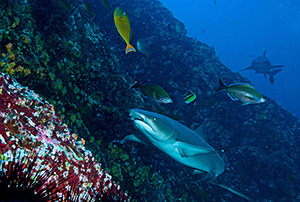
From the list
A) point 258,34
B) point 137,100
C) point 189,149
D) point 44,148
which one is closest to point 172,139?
point 189,149

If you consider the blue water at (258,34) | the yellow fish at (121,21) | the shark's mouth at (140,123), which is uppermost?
the blue water at (258,34)

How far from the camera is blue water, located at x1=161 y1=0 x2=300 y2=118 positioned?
2938 inches

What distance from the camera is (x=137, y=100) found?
488cm

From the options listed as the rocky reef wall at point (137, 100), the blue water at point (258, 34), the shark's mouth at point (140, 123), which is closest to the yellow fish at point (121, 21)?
the shark's mouth at point (140, 123)

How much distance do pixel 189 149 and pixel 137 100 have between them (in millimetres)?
2206

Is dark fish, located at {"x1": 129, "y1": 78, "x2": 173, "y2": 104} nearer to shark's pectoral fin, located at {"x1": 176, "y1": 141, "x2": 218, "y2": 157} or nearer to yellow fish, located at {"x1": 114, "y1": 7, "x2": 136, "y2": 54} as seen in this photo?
shark's pectoral fin, located at {"x1": 176, "y1": 141, "x2": 218, "y2": 157}

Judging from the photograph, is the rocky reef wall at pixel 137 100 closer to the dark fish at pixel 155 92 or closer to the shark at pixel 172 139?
the shark at pixel 172 139

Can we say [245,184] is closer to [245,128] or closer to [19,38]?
[245,128]

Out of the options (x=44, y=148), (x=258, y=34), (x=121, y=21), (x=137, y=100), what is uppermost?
(x=258, y=34)

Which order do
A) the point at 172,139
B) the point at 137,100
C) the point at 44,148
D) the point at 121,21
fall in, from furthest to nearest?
the point at 137,100, the point at 172,139, the point at 121,21, the point at 44,148

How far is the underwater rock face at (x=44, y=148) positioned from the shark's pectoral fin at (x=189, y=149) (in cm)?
198

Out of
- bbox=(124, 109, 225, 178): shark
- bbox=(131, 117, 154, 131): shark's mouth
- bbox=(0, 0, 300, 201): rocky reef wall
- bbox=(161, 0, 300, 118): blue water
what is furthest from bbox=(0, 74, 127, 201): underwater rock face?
bbox=(161, 0, 300, 118): blue water

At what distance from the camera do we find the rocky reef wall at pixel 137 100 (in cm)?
288

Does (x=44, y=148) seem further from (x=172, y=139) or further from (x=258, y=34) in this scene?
(x=258, y=34)
